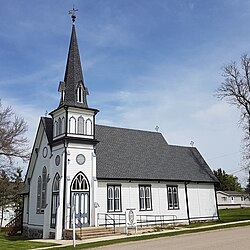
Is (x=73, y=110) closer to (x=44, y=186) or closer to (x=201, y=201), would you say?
(x=44, y=186)

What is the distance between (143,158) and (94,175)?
6578 mm

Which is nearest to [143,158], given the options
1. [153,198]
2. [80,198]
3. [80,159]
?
[153,198]

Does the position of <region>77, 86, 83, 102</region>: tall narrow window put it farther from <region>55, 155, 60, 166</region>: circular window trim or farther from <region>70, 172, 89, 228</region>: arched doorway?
<region>70, 172, 89, 228</region>: arched doorway

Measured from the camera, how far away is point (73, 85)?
26.3 metres

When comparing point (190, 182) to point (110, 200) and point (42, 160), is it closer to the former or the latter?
point (110, 200)

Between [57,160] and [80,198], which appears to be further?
[57,160]

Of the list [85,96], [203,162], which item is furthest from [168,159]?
[85,96]

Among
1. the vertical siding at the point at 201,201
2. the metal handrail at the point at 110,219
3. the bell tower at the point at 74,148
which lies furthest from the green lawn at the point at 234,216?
the bell tower at the point at 74,148

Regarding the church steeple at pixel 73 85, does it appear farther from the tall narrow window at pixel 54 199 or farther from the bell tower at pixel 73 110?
the tall narrow window at pixel 54 199

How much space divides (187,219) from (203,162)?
754 centimetres

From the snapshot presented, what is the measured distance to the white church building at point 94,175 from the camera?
24.1 metres

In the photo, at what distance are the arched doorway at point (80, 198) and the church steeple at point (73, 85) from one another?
221 inches

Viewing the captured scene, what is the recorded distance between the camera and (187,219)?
30.0 m

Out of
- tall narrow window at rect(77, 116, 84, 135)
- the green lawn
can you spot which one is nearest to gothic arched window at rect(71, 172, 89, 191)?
tall narrow window at rect(77, 116, 84, 135)
